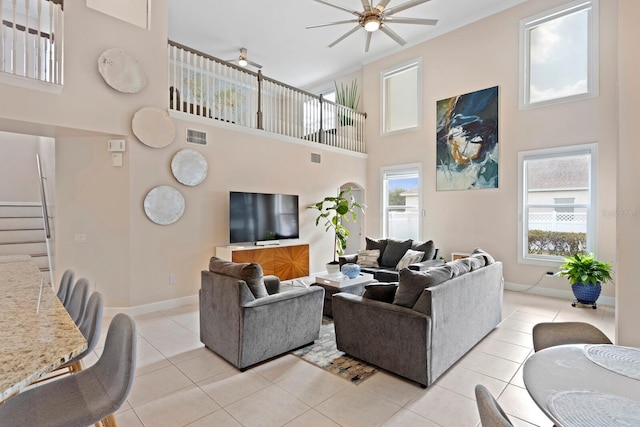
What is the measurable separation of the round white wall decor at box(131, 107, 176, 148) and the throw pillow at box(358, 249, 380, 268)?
3.64 metres

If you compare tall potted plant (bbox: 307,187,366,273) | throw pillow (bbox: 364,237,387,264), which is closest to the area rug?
throw pillow (bbox: 364,237,387,264)

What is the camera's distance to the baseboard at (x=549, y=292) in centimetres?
476

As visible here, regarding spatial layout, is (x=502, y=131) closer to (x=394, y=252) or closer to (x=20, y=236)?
(x=394, y=252)

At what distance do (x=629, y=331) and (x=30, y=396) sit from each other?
3.89m

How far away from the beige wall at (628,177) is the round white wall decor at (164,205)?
504 cm

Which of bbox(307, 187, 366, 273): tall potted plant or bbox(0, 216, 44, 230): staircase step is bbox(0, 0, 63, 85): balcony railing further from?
bbox(307, 187, 366, 273): tall potted plant

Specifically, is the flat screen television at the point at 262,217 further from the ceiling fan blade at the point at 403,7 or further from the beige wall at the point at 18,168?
the beige wall at the point at 18,168

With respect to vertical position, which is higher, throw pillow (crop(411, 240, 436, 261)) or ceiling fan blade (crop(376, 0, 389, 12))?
ceiling fan blade (crop(376, 0, 389, 12))

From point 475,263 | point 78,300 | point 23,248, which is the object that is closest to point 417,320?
point 475,263

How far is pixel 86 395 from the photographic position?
144cm

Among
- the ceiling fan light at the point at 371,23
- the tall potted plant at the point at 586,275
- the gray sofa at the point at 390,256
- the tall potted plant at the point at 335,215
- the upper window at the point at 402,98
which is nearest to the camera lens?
the ceiling fan light at the point at 371,23

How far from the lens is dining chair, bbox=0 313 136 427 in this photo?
50.4 inches

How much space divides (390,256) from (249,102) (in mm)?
3791

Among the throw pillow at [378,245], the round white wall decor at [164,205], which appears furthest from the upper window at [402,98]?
the round white wall decor at [164,205]
